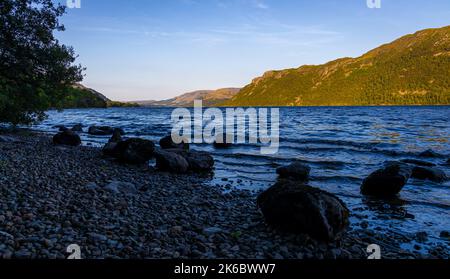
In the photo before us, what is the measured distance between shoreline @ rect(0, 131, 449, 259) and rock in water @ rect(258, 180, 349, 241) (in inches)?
9.4

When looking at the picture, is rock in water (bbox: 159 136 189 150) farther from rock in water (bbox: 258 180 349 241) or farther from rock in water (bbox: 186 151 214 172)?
rock in water (bbox: 258 180 349 241)

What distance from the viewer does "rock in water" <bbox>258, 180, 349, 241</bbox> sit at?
24.0ft

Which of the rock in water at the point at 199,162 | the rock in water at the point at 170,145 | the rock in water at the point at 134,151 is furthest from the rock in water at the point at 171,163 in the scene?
the rock in water at the point at 170,145

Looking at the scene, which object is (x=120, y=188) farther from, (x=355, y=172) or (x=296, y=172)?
(x=355, y=172)

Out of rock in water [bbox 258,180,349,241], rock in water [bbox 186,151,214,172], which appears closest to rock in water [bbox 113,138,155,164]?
rock in water [bbox 186,151,214,172]

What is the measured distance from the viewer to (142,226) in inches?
292

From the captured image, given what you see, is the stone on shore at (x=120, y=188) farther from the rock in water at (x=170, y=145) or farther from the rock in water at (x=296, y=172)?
the rock in water at (x=170, y=145)

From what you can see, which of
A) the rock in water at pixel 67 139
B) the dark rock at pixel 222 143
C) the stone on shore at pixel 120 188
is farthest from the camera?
the dark rock at pixel 222 143

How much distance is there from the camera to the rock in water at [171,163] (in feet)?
50.7

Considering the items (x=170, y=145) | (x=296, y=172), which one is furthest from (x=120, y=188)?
(x=170, y=145)

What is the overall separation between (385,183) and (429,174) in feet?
14.2

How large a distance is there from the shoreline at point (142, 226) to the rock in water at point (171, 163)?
354 cm
